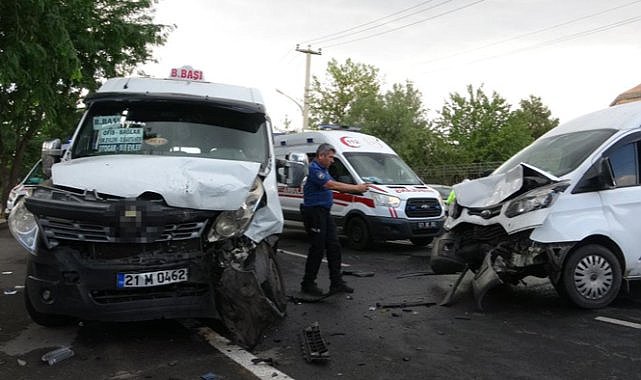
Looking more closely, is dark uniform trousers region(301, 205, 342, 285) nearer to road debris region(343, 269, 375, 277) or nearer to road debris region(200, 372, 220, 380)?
road debris region(343, 269, 375, 277)

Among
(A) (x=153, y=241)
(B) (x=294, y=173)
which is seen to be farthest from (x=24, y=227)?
(B) (x=294, y=173)

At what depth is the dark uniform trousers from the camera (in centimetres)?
678

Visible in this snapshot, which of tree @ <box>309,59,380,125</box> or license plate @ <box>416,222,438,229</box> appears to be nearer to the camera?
license plate @ <box>416,222,438,229</box>

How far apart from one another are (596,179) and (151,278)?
181 inches

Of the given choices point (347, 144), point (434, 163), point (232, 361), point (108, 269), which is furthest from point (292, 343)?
point (434, 163)

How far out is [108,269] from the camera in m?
4.33

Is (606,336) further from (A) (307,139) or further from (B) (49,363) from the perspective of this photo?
(A) (307,139)

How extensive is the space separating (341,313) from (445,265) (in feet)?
5.53

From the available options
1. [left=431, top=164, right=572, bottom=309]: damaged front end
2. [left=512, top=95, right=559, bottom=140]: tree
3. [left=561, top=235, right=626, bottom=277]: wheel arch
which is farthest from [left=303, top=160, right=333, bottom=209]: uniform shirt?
[left=512, top=95, right=559, bottom=140]: tree

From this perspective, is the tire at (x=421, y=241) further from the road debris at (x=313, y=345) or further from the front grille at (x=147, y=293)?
the front grille at (x=147, y=293)

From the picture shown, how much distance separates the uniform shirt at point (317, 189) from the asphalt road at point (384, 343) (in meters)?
1.13

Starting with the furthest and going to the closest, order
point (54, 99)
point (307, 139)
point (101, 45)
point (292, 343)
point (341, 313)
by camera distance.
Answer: point (101, 45)
point (307, 139)
point (54, 99)
point (341, 313)
point (292, 343)

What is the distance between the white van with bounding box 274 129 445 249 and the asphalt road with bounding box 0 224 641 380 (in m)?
3.64

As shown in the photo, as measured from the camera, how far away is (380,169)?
1162 centimetres
